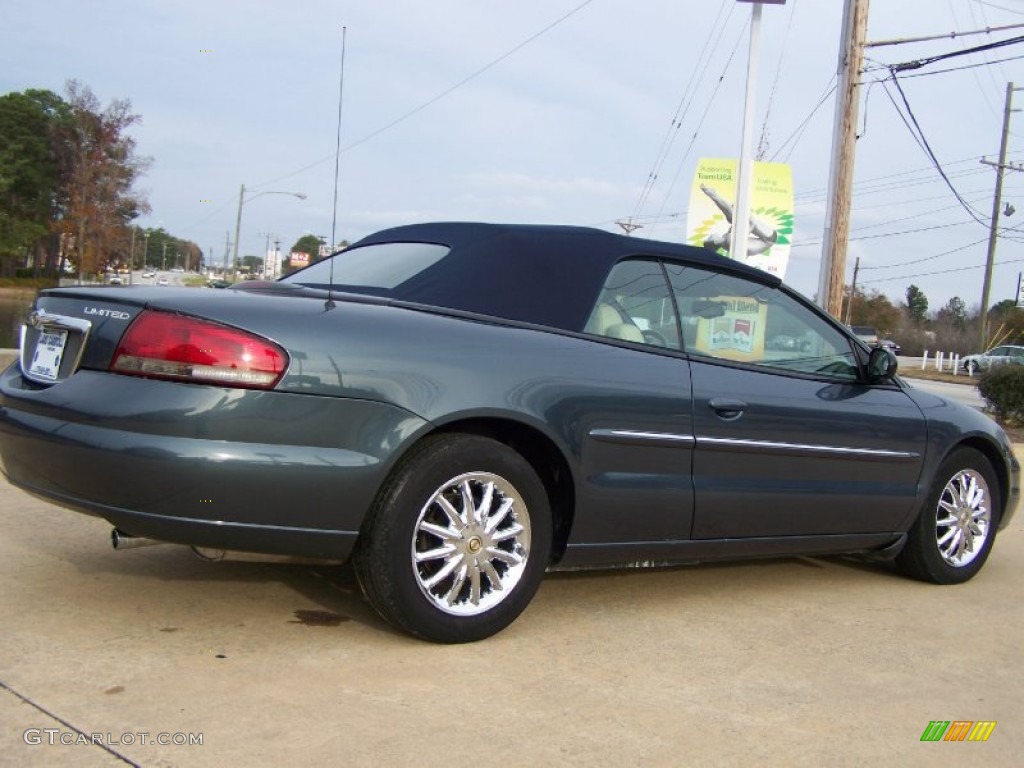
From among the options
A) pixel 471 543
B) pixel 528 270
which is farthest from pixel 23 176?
pixel 471 543

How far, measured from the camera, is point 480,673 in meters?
3.25

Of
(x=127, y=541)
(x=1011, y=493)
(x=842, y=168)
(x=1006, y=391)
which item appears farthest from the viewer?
(x=1006, y=391)

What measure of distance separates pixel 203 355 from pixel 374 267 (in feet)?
4.63

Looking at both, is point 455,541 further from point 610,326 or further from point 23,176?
point 23,176

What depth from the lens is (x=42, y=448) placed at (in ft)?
10.5

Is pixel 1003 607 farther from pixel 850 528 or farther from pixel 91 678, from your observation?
pixel 91 678

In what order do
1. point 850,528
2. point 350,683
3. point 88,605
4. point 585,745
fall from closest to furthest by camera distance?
point 585,745, point 350,683, point 88,605, point 850,528

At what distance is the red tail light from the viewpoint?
120 inches

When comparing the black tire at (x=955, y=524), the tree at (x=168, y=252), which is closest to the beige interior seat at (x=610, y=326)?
the black tire at (x=955, y=524)

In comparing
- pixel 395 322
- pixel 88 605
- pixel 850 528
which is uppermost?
pixel 395 322

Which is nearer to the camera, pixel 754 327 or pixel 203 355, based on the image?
pixel 203 355

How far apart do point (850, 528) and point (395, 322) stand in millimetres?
2488

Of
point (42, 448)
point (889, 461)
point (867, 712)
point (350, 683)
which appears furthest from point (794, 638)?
point (42, 448)

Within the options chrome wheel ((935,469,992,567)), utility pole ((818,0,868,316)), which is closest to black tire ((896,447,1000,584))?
chrome wheel ((935,469,992,567))
